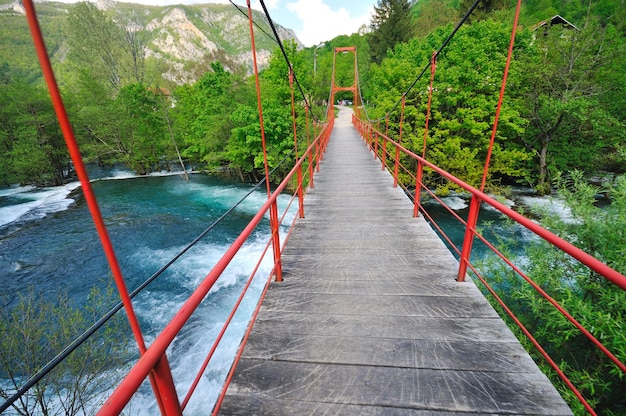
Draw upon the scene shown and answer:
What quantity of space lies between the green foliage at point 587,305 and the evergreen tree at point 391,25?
27.4 m

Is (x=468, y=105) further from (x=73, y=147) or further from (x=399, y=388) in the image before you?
(x=73, y=147)

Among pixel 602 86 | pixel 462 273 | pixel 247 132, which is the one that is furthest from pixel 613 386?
pixel 247 132

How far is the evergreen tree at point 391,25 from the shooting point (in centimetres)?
2708

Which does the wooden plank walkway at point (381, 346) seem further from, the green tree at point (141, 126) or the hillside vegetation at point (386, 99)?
the green tree at point (141, 126)

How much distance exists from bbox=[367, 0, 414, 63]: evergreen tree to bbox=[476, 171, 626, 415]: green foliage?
27.4 metres

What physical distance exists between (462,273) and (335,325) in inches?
51.8

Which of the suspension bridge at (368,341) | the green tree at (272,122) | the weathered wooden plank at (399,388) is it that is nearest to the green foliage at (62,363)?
the suspension bridge at (368,341)

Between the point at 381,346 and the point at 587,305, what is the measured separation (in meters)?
3.54

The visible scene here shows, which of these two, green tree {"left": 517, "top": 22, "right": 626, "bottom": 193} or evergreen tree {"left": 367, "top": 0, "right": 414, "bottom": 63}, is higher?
evergreen tree {"left": 367, "top": 0, "right": 414, "bottom": 63}

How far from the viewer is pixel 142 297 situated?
8141 mm

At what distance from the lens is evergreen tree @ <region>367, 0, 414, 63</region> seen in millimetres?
27078

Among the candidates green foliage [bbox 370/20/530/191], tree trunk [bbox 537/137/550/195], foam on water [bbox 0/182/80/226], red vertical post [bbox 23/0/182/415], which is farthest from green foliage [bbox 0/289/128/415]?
tree trunk [bbox 537/137/550/195]

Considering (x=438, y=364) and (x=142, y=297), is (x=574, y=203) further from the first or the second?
(x=142, y=297)

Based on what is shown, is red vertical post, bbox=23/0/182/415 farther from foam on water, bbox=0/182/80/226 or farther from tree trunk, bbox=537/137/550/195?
foam on water, bbox=0/182/80/226
